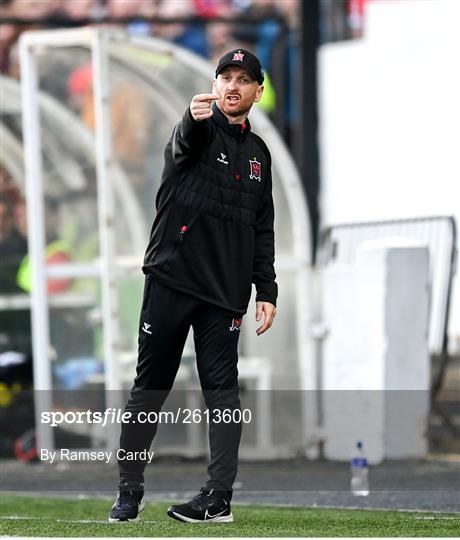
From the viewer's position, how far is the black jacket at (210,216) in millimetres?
6500

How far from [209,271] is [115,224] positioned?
6.44m

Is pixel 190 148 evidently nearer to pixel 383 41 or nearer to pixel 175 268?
pixel 175 268

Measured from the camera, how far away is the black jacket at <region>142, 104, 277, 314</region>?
21.3ft

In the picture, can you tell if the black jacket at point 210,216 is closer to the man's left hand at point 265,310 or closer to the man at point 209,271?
the man at point 209,271

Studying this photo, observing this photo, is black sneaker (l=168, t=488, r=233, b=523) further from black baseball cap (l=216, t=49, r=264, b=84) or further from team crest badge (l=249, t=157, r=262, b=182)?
black baseball cap (l=216, t=49, r=264, b=84)

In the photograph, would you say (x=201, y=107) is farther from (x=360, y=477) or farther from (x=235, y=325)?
(x=360, y=477)

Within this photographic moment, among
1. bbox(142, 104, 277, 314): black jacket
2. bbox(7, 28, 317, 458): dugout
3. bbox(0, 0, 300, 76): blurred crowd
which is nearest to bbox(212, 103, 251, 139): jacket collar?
bbox(142, 104, 277, 314): black jacket

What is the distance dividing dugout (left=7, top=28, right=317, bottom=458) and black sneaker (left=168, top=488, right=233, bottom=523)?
5.73 metres

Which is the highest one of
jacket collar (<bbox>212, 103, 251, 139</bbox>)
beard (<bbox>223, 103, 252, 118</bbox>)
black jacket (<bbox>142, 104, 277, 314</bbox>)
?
beard (<bbox>223, 103, 252, 118</bbox>)

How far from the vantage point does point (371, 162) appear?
50.3ft

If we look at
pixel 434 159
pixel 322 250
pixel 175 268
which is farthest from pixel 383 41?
pixel 175 268

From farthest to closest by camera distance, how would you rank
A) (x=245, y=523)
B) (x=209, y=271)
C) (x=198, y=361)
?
(x=245, y=523), (x=198, y=361), (x=209, y=271)

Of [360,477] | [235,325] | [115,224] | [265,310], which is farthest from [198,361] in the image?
[115,224]

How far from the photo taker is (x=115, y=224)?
42.4ft
